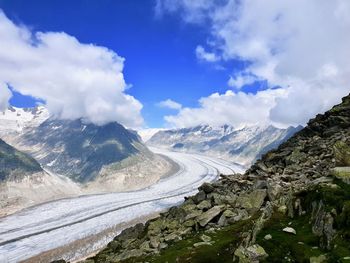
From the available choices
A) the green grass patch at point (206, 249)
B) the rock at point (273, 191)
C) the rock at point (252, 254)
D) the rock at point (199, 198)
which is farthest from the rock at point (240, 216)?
the rock at point (252, 254)

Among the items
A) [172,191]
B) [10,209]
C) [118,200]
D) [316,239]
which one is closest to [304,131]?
[316,239]

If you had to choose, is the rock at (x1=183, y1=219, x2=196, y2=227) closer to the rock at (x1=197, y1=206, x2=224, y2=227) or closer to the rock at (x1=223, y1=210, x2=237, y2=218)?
the rock at (x1=197, y1=206, x2=224, y2=227)

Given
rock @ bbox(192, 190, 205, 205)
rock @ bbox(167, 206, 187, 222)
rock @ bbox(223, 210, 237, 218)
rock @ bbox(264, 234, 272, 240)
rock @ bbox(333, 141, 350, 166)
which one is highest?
rock @ bbox(333, 141, 350, 166)

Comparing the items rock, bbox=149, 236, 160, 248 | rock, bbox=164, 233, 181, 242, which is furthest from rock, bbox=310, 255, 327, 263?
rock, bbox=149, 236, 160, 248

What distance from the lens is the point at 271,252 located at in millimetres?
27578

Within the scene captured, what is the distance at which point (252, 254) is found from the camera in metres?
27.2

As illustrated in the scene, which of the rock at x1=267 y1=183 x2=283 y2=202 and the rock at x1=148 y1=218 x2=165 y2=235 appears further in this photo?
the rock at x1=148 y1=218 x2=165 y2=235

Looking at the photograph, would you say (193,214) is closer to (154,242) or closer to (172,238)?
(172,238)

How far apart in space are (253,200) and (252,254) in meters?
19.4

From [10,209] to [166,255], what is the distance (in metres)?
145

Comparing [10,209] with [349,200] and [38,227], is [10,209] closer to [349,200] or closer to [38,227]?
[38,227]

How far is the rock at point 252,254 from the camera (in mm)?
26897

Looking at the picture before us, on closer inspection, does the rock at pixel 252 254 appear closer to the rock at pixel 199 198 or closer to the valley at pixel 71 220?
the rock at pixel 199 198

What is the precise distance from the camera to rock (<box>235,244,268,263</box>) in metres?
26.9
